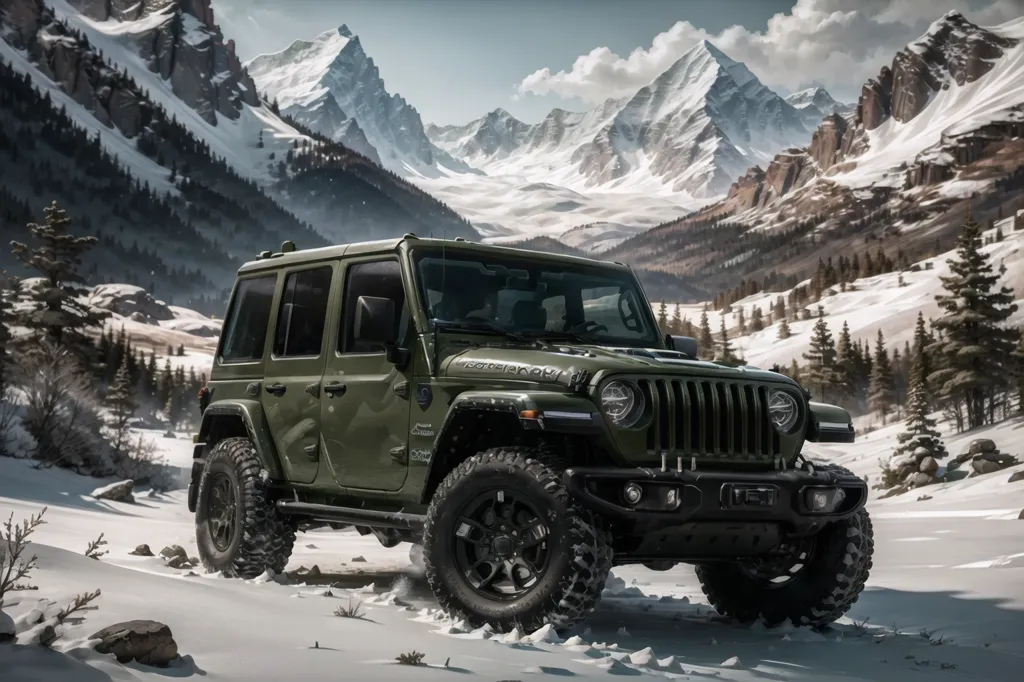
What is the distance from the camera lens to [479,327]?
7035 mm

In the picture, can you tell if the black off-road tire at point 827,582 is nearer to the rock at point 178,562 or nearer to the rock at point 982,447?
the rock at point 178,562

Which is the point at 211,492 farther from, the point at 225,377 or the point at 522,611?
the point at 522,611

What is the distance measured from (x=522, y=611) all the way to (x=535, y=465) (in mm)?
768

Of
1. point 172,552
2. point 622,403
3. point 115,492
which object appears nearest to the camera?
point 622,403

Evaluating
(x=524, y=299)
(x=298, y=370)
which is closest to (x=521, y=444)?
(x=524, y=299)

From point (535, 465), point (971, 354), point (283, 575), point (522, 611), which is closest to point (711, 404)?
point (535, 465)

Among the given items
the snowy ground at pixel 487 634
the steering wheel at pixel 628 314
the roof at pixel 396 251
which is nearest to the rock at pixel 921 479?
the snowy ground at pixel 487 634

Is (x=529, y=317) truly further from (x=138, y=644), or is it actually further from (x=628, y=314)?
(x=138, y=644)

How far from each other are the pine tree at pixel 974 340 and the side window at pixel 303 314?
46670mm

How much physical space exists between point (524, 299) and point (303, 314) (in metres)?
1.91

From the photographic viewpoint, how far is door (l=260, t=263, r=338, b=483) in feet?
26.0

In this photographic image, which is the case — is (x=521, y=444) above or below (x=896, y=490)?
below

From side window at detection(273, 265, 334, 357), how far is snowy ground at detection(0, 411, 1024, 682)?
1748 mm

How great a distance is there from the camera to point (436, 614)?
6.62 metres
